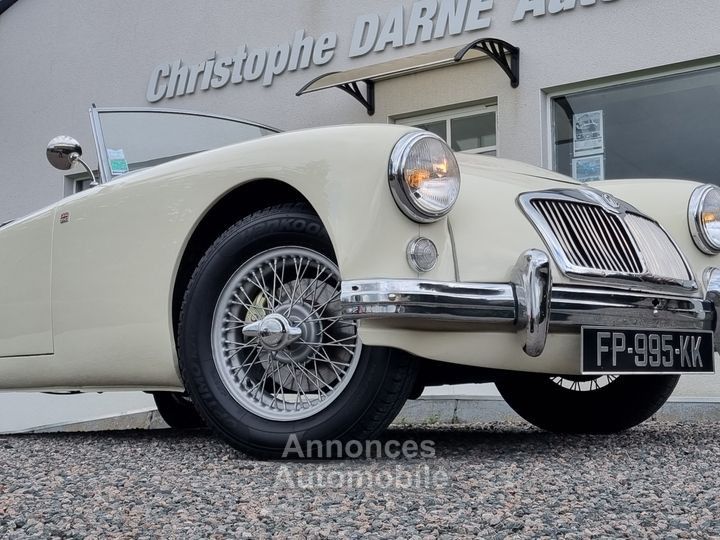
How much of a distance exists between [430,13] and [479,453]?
5.64 m

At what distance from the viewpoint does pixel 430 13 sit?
7672 millimetres

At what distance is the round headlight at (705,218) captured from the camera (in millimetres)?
3232

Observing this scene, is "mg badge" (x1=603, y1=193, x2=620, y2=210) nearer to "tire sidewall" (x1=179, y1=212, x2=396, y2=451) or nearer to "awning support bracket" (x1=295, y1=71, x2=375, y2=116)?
"tire sidewall" (x1=179, y1=212, x2=396, y2=451)

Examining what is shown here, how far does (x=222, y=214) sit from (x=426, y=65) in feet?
14.6

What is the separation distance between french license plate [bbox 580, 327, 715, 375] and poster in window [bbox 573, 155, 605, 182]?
13.8ft

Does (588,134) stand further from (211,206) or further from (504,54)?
(211,206)

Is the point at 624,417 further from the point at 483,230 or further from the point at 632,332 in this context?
the point at 483,230

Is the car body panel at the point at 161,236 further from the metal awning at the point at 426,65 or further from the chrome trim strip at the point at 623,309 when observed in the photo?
the metal awning at the point at 426,65

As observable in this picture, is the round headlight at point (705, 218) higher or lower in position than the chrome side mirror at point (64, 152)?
lower

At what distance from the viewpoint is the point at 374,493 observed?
6.61 feet

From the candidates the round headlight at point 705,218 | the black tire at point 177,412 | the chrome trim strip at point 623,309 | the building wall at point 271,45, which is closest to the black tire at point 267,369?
the chrome trim strip at point 623,309

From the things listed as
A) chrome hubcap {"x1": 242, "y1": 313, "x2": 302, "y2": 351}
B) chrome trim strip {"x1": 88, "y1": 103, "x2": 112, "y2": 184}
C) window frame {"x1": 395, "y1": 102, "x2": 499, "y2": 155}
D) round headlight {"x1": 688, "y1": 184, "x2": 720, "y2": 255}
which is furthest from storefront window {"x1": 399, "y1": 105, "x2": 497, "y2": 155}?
chrome hubcap {"x1": 242, "y1": 313, "x2": 302, "y2": 351}

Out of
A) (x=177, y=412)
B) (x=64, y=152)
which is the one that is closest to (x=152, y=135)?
(x=64, y=152)

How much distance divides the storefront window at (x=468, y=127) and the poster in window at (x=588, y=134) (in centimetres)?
68
